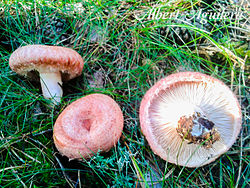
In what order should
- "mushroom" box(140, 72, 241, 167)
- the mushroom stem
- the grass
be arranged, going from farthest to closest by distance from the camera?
1. the mushroom stem
2. the grass
3. "mushroom" box(140, 72, 241, 167)

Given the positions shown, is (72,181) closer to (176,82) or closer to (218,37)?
(176,82)

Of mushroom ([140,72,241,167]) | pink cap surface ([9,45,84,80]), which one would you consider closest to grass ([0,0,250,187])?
mushroom ([140,72,241,167])

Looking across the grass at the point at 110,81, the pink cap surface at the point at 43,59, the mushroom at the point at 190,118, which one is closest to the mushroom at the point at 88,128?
the grass at the point at 110,81

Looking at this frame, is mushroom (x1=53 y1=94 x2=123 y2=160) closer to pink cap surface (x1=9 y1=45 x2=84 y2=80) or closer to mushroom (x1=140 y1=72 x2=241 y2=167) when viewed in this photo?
mushroom (x1=140 y1=72 x2=241 y2=167)

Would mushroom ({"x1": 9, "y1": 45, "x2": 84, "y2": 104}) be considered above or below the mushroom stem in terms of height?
above

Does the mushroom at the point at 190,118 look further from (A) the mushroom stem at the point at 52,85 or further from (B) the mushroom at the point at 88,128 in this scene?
(A) the mushroom stem at the point at 52,85

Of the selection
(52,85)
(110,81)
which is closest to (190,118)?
(110,81)

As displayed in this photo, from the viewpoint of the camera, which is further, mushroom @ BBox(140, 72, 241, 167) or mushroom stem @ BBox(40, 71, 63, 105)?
mushroom stem @ BBox(40, 71, 63, 105)
